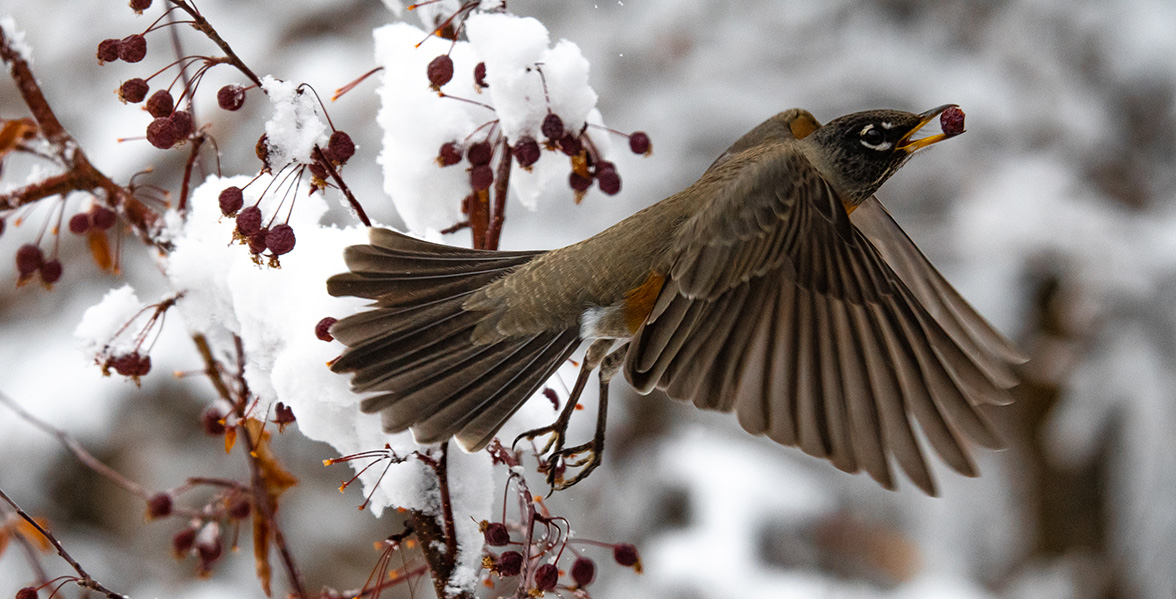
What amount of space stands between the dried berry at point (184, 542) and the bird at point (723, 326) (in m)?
0.55

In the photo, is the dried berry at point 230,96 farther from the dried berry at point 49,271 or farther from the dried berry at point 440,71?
the dried berry at point 49,271

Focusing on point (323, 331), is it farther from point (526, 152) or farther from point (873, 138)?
point (873, 138)

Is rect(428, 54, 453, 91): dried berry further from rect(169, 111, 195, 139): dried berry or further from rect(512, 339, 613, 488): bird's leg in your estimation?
rect(512, 339, 613, 488): bird's leg

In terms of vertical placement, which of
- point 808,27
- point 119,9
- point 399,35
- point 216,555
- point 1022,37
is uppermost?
point 119,9

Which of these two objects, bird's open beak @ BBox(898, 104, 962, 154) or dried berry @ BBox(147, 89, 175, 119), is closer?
dried berry @ BBox(147, 89, 175, 119)

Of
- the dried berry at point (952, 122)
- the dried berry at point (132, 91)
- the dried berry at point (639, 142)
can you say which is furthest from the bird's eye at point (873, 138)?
the dried berry at point (132, 91)

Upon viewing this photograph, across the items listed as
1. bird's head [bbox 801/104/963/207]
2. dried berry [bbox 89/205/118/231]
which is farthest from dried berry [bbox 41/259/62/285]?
bird's head [bbox 801/104/963/207]

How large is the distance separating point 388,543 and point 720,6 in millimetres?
2872

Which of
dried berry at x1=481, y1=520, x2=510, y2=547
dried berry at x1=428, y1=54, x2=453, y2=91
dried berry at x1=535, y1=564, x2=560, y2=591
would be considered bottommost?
dried berry at x1=535, y1=564, x2=560, y2=591

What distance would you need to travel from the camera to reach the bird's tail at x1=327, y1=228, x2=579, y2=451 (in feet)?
3.23

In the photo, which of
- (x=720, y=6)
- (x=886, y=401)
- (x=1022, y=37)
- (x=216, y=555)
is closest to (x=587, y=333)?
(x=886, y=401)

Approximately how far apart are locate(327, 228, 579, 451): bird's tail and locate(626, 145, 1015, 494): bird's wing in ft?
0.57

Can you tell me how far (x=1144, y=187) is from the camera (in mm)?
3271

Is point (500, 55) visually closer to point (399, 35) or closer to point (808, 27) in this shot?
point (399, 35)
